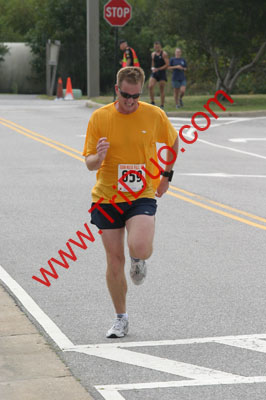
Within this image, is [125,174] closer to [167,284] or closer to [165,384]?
[165,384]

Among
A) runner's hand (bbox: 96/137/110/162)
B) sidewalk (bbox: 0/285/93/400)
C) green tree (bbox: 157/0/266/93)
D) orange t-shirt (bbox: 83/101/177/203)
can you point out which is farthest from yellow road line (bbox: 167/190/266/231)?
green tree (bbox: 157/0/266/93)

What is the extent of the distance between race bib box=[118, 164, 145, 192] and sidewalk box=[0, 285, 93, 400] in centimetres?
117

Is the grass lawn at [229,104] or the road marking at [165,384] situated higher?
the road marking at [165,384]

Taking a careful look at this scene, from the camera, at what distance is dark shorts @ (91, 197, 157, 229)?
20.7ft

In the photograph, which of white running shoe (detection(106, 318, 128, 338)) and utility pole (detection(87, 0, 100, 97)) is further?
utility pole (detection(87, 0, 100, 97))

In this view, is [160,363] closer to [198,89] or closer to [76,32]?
[198,89]

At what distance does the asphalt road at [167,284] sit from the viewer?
5555 millimetres

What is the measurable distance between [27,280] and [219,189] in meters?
5.77

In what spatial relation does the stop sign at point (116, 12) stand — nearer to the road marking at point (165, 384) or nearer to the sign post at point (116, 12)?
the sign post at point (116, 12)

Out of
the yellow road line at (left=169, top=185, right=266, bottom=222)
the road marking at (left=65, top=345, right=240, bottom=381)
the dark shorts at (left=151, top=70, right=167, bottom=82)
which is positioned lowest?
the yellow road line at (left=169, top=185, right=266, bottom=222)

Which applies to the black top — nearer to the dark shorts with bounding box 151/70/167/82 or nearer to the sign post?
the dark shorts with bounding box 151/70/167/82

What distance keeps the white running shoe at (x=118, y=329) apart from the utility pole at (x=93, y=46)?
95.3 ft

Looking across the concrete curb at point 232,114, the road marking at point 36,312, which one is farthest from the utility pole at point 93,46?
the road marking at point 36,312

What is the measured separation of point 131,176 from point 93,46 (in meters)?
29.5
